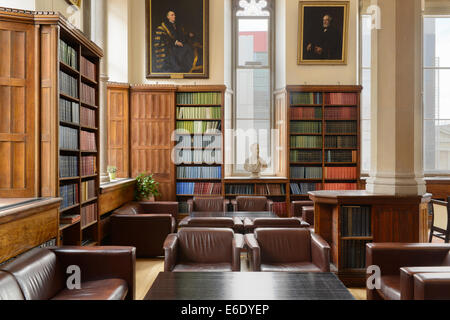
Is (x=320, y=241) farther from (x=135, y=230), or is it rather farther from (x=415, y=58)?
(x=135, y=230)

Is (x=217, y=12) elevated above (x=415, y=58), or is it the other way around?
(x=217, y=12)

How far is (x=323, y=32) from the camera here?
23.9 feet

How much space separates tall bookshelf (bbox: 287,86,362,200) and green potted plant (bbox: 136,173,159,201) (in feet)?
9.08

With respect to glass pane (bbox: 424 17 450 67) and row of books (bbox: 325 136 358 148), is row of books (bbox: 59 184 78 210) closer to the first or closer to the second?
row of books (bbox: 325 136 358 148)

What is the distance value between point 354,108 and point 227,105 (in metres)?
2.67

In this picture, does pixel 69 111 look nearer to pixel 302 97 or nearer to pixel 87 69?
pixel 87 69

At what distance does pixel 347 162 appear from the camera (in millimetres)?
7105

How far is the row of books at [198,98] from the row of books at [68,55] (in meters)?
3.18

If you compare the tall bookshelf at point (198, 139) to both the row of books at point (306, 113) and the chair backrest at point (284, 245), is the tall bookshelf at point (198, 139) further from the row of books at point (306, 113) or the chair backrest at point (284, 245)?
the chair backrest at point (284, 245)

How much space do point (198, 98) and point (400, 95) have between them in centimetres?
413

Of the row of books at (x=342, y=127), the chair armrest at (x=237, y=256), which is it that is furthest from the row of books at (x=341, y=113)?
the chair armrest at (x=237, y=256)

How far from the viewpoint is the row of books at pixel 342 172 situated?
23.4 ft

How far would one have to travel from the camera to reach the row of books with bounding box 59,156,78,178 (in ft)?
11.9
